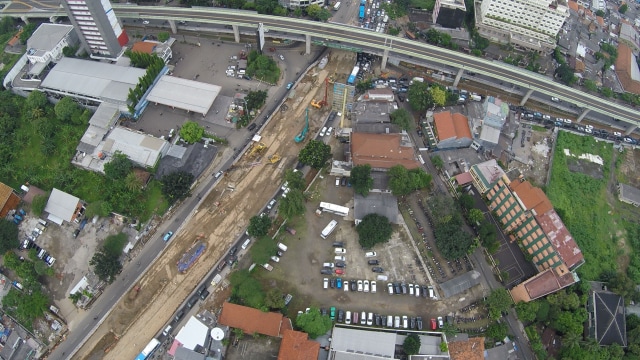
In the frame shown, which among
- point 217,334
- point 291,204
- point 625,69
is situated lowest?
point 217,334

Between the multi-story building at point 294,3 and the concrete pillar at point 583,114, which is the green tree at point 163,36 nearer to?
the multi-story building at point 294,3

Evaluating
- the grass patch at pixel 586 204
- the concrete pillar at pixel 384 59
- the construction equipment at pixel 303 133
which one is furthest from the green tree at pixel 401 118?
the grass patch at pixel 586 204

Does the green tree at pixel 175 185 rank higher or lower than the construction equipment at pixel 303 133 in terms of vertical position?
lower

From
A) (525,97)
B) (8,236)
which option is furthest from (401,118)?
(8,236)

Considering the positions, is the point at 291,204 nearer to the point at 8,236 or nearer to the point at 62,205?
the point at 62,205

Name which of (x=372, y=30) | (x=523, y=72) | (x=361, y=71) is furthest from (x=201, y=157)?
(x=523, y=72)

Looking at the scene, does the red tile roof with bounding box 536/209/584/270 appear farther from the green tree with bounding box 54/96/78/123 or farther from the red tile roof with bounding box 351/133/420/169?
the green tree with bounding box 54/96/78/123

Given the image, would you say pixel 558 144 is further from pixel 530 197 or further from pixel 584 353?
pixel 584 353
